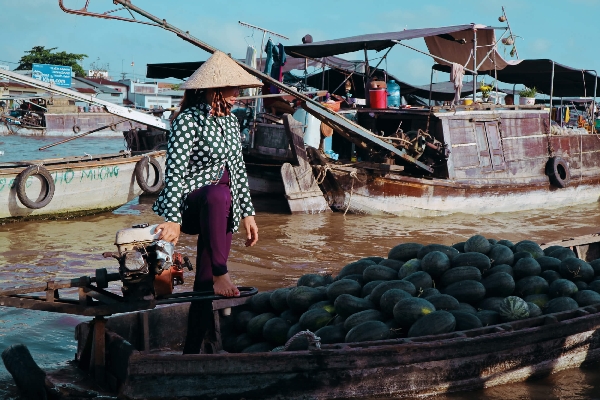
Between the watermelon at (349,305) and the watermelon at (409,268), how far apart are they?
0.51m

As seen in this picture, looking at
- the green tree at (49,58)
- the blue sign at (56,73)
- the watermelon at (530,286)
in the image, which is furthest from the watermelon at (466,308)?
the green tree at (49,58)

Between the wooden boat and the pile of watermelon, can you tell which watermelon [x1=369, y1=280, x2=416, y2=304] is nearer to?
the pile of watermelon

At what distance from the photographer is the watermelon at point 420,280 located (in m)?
4.59

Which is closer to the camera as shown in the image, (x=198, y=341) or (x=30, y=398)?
(x=30, y=398)

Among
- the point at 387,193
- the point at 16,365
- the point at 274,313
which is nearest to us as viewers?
the point at 16,365

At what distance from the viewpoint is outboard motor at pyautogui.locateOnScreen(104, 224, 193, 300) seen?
11.4 feet

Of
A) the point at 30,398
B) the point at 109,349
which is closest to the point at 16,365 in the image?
the point at 30,398

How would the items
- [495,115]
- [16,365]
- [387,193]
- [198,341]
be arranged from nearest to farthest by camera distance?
[16,365] < [198,341] < [387,193] < [495,115]

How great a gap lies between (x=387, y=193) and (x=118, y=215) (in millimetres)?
4779

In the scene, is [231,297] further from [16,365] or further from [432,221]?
[432,221]

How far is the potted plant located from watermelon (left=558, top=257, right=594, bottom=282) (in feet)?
34.0

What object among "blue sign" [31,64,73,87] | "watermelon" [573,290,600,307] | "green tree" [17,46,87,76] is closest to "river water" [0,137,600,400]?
"watermelon" [573,290,600,307]

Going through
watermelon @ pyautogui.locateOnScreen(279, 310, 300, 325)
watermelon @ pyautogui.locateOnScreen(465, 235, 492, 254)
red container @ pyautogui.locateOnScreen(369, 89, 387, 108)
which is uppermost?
red container @ pyautogui.locateOnScreen(369, 89, 387, 108)

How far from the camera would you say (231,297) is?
12.8 ft
